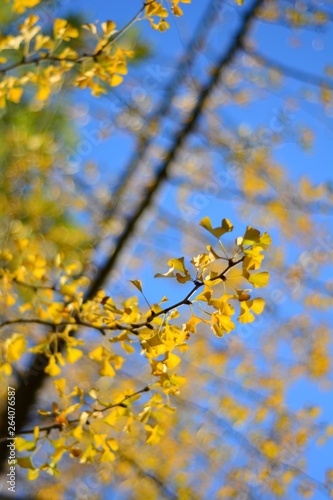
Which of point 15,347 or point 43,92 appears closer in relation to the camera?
point 15,347

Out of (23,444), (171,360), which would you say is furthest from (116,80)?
(23,444)

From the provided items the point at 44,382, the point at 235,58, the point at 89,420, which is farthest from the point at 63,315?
the point at 235,58

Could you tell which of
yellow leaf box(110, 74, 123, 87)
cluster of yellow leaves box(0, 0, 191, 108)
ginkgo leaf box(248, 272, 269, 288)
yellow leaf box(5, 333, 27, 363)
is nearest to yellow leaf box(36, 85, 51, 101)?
cluster of yellow leaves box(0, 0, 191, 108)

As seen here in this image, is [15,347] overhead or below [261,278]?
below

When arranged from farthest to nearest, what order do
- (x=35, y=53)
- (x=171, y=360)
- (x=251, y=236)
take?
(x=35, y=53), (x=171, y=360), (x=251, y=236)

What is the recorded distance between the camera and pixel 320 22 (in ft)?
8.98

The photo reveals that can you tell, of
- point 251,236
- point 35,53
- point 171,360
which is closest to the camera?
point 251,236

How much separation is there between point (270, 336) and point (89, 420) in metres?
3.18

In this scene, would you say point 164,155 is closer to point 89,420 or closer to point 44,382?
point 44,382

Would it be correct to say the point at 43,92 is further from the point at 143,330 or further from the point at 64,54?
the point at 143,330

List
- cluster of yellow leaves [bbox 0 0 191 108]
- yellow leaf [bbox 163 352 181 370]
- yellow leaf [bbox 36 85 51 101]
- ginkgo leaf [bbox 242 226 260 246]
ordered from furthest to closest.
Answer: yellow leaf [bbox 36 85 51 101]
cluster of yellow leaves [bbox 0 0 191 108]
yellow leaf [bbox 163 352 181 370]
ginkgo leaf [bbox 242 226 260 246]

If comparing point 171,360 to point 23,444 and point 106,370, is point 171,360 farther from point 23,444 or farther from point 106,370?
point 23,444

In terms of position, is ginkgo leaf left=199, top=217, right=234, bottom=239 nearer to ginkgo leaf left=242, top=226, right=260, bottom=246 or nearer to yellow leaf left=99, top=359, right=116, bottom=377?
ginkgo leaf left=242, top=226, right=260, bottom=246

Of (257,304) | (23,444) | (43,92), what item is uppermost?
(43,92)
